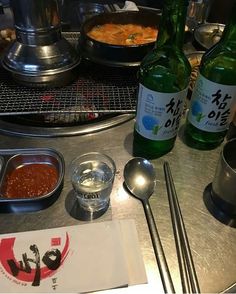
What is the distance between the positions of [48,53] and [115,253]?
59cm

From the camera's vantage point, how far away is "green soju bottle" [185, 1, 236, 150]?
589 mm

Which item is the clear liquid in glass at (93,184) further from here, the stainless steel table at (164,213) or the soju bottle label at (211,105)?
the soju bottle label at (211,105)

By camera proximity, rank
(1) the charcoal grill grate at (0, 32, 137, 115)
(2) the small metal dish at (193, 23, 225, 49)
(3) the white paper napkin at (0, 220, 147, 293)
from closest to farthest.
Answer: (3) the white paper napkin at (0, 220, 147, 293)
(1) the charcoal grill grate at (0, 32, 137, 115)
(2) the small metal dish at (193, 23, 225, 49)

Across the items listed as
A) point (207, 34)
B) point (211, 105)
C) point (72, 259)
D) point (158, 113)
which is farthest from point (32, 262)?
point (207, 34)

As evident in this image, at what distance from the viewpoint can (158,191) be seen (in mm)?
601

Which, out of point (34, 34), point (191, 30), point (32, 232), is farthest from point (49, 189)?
point (191, 30)

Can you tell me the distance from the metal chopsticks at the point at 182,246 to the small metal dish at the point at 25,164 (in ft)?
0.75

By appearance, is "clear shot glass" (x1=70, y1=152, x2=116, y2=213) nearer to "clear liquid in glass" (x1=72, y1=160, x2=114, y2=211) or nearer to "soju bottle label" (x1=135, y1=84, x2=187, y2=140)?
"clear liquid in glass" (x1=72, y1=160, x2=114, y2=211)

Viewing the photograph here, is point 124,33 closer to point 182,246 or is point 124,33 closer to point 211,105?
point 211,105

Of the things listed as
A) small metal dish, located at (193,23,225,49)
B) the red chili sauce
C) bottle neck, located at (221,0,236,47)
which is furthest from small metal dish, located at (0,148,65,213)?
small metal dish, located at (193,23,225,49)

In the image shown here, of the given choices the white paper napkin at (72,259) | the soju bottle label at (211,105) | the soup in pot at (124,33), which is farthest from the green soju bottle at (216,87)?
the soup in pot at (124,33)

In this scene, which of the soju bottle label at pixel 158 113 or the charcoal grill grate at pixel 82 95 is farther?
the charcoal grill grate at pixel 82 95

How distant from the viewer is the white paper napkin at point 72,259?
0.44 m

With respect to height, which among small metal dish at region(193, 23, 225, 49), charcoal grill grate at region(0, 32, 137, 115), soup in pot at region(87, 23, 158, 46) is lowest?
charcoal grill grate at region(0, 32, 137, 115)
